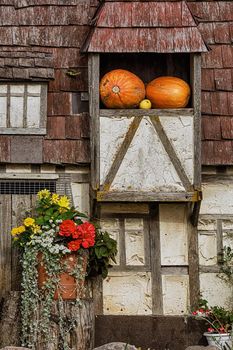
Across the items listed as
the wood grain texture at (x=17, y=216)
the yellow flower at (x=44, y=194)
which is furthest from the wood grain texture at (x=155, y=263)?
the wood grain texture at (x=17, y=216)

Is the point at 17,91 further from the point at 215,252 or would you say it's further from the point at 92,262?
the point at 215,252

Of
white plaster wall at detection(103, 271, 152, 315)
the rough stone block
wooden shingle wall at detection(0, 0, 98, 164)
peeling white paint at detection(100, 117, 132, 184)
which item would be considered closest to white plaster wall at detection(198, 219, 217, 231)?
white plaster wall at detection(103, 271, 152, 315)

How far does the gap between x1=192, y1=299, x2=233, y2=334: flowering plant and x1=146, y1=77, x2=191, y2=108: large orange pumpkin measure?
2.42 metres

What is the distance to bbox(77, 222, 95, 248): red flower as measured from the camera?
12.4 meters

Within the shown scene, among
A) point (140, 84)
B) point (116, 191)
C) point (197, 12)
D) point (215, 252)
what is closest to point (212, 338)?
point (215, 252)

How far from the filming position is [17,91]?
1335 centimetres

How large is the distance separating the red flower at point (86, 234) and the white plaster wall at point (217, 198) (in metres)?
1.57

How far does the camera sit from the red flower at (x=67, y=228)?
1238cm

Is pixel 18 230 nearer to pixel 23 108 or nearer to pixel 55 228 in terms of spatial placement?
pixel 55 228

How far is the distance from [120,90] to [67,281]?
2.34 metres

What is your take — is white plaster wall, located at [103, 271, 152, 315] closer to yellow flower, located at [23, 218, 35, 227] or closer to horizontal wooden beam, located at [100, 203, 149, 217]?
horizontal wooden beam, located at [100, 203, 149, 217]

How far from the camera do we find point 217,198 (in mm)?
13336

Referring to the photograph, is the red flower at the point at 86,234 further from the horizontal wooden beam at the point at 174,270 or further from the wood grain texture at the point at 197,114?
the wood grain texture at the point at 197,114

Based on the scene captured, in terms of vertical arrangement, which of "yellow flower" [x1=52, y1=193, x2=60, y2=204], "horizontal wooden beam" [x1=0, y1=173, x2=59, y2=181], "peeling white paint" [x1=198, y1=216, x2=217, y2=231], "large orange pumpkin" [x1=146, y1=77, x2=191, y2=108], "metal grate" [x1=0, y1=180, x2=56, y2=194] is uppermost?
"large orange pumpkin" [x1=146, y1=77, x2=191, y2=108]
